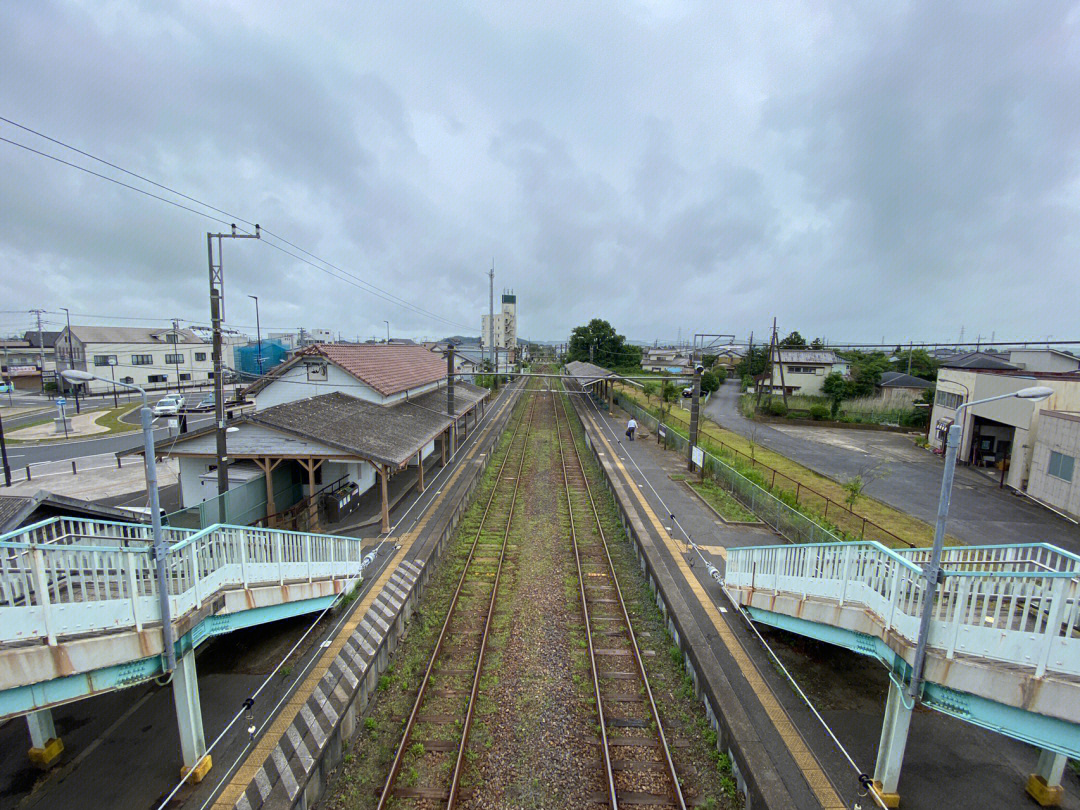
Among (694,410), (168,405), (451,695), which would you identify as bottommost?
(451,695)

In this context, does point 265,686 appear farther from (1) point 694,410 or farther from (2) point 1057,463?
(2) point 1057,463

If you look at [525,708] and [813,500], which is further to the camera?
[813,500]

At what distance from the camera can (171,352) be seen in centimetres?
5306

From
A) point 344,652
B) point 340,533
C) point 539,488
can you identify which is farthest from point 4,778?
point 539,488

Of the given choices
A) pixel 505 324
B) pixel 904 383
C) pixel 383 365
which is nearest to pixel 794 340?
pixel 904 383

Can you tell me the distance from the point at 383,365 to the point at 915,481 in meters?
23.6

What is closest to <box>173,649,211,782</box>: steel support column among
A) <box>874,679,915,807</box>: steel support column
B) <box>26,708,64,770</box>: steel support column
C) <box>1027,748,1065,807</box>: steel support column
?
<box>26,708,64,770</box>: steel support column

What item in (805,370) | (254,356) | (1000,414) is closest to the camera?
(1000,414)

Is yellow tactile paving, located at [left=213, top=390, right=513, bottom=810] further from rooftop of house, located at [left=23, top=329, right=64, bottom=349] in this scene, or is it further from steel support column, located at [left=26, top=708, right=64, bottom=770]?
rooftop of house, located at [left=23, top=329, right=64, bottom=349]

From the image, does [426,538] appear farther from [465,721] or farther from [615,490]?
[615,490]

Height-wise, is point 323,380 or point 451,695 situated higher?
point 323,380

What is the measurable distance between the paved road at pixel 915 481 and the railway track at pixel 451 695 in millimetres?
13548

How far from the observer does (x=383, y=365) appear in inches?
898

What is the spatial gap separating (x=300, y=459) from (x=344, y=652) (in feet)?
21.2
